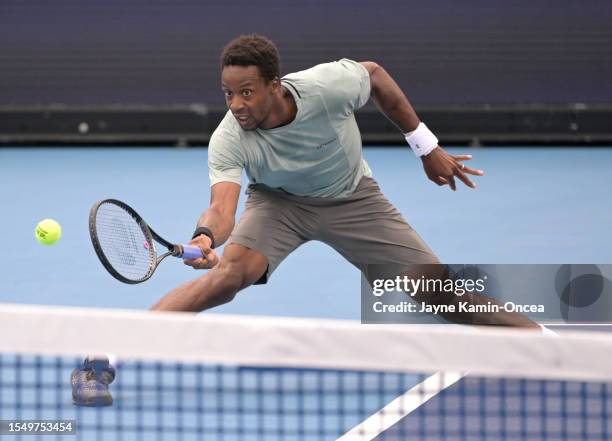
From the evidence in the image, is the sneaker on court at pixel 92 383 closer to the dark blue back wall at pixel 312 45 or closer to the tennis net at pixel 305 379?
the tennis net at pixel 305 379

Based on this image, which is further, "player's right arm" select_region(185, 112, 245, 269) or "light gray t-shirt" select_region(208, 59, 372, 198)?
"light gray t-shirt" select_region(208, 59, 372, 198)

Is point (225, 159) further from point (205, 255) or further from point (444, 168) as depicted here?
point (444, 168)

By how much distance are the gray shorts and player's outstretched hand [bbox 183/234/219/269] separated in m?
0.59

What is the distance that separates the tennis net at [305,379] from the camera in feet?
8.71

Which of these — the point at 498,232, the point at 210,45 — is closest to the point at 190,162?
the point at 210,45

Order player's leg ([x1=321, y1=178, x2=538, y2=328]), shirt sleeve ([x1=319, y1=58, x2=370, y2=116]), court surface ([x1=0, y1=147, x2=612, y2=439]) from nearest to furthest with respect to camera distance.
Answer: shirt sleeve ([x1=319, y1=58, x2=370, y2=116]) < player's leg ([x1=321, y1=178, x2=538, y2=328]) < court surface ([x1=0, y1=147, x2=612, y2=439])

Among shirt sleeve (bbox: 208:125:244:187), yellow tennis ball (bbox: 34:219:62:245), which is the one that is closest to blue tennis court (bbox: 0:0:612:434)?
A: shirt sleeve (bbox: 208:125:244:187)

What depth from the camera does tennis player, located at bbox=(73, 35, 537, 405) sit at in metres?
4.48

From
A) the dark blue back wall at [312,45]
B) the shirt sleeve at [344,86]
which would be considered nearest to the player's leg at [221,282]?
the shirt sleeve at [344,86]

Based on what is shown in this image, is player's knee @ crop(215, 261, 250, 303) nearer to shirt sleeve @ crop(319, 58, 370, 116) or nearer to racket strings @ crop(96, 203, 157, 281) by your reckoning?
racket strings @ crop(96, 203, 157, 281)

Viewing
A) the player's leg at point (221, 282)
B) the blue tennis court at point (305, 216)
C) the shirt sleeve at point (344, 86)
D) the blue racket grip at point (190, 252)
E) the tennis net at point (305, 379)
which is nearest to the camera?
the tennis net at point (305, 379)

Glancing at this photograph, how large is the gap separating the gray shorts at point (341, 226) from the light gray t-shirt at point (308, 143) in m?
0.05

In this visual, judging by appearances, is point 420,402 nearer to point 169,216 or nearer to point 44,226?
point 44,226

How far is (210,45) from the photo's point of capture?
1221 centimetres
